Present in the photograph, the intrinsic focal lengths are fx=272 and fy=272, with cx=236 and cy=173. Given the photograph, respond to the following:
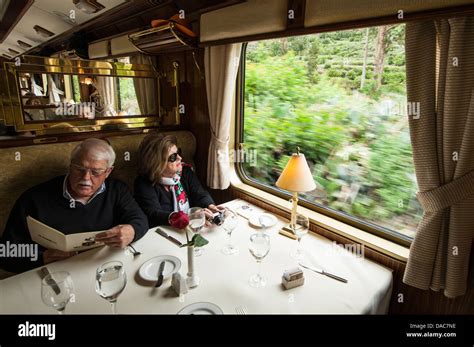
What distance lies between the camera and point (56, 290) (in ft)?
3.03

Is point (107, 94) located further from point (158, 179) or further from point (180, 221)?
point (180, 221)

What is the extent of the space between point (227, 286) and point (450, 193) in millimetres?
1043

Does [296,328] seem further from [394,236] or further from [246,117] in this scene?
[246,117]

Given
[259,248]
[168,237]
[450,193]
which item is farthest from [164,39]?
[450,193]

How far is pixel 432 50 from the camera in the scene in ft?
3.86

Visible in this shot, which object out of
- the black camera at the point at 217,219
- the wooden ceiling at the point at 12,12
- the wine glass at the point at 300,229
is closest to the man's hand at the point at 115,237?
the black camera at the point at 217,219

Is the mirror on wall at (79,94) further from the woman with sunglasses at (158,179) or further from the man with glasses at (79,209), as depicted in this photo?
the man with glasses at (79,209)

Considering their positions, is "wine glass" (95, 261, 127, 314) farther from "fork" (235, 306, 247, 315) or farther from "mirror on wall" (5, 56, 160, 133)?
"mirror on wall" (5, 56, 160, 133)

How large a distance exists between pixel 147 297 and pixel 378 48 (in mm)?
1803

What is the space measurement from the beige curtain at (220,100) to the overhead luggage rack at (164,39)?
228mm

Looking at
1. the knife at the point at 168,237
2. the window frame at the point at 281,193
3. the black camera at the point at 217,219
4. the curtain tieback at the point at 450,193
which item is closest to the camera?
the curtain tieback at the point at 450,193

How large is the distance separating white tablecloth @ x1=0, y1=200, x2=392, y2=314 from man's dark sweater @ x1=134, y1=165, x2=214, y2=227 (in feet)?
1.08

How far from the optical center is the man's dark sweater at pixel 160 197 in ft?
6.10

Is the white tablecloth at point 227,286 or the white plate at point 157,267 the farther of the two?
the white plate at point 157,267
